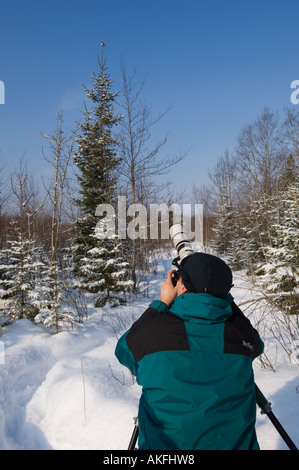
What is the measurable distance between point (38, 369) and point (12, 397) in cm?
73

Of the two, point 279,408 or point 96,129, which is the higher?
point 96,129

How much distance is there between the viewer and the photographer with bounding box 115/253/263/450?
1.10 metres

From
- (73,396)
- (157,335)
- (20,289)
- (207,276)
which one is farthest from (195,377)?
(20,289)

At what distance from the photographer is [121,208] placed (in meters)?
10.7

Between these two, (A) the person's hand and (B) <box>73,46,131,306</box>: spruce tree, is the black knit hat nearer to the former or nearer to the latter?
(A) the person's hand

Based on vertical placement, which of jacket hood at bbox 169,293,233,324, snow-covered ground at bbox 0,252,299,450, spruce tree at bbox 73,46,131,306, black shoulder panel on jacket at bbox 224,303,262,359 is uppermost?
spruce tree at bbox 73,46,131,306

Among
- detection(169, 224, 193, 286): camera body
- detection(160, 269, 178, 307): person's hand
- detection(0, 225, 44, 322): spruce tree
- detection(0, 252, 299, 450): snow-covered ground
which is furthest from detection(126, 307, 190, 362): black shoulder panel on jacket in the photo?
detection(0, 225, 44, 322): spruce tree

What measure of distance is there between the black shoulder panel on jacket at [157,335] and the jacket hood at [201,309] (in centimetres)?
5

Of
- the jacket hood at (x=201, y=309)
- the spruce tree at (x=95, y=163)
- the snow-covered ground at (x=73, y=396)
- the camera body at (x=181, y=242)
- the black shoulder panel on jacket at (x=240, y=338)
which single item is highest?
the spruce tree at (x=95, y=163)

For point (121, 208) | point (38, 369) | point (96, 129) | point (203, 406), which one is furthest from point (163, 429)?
point (96, 129)

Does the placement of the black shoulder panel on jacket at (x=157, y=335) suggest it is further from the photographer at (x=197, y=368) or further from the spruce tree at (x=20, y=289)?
the spruce tree at (x=20, y=289)

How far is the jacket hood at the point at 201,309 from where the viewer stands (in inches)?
48.1

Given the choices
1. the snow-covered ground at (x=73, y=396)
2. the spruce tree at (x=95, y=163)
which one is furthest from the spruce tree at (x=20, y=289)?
the spruce tree at (x=95, y=163)

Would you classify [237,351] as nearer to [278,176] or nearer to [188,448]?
[188,448]
